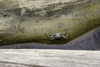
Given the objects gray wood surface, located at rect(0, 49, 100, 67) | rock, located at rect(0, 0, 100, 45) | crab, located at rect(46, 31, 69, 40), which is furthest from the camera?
crab, located at rect(46, 31, 69, 40)

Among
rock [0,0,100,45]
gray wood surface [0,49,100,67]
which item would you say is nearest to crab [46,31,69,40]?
rock [0,0,100,45]

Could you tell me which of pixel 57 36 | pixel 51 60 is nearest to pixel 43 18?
pixel 57 36

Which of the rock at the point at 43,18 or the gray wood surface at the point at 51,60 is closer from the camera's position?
the gray wood surface at the point at 51,60

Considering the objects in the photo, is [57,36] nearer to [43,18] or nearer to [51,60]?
[43,18]

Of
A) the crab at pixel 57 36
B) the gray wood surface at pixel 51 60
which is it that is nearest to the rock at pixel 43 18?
the crab at pixel 57 36

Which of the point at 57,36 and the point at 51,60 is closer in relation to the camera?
the point at 51,60

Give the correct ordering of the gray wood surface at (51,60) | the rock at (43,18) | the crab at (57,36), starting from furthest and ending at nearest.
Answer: the crab at (57,36), the rock at (43,18), the gray wood surface at (51,60)

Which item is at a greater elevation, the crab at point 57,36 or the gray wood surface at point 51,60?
the gray wood surface at point 51,60

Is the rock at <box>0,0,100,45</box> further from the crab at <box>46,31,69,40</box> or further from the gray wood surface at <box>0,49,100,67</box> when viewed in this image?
the gray wood surface at <box>0,49,100,67</box>

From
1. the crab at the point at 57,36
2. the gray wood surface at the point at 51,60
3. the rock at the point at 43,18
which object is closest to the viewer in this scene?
the gray wood surface at the point at 51,60

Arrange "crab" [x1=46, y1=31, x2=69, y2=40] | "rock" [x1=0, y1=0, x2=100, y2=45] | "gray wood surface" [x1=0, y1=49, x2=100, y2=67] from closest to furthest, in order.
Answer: "gray wood surface" [x1=0, y1=49, x2=100, y2=67] < "rock" [x1=0, y1=0, x2=100, y2=45] < "crab" [x1=46, y1=31, x2=69, y2=40]

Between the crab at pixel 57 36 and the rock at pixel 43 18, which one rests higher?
the rock at pixel 43 18

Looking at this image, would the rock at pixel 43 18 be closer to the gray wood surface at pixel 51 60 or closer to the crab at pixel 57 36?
the crab at pixel 57 36
